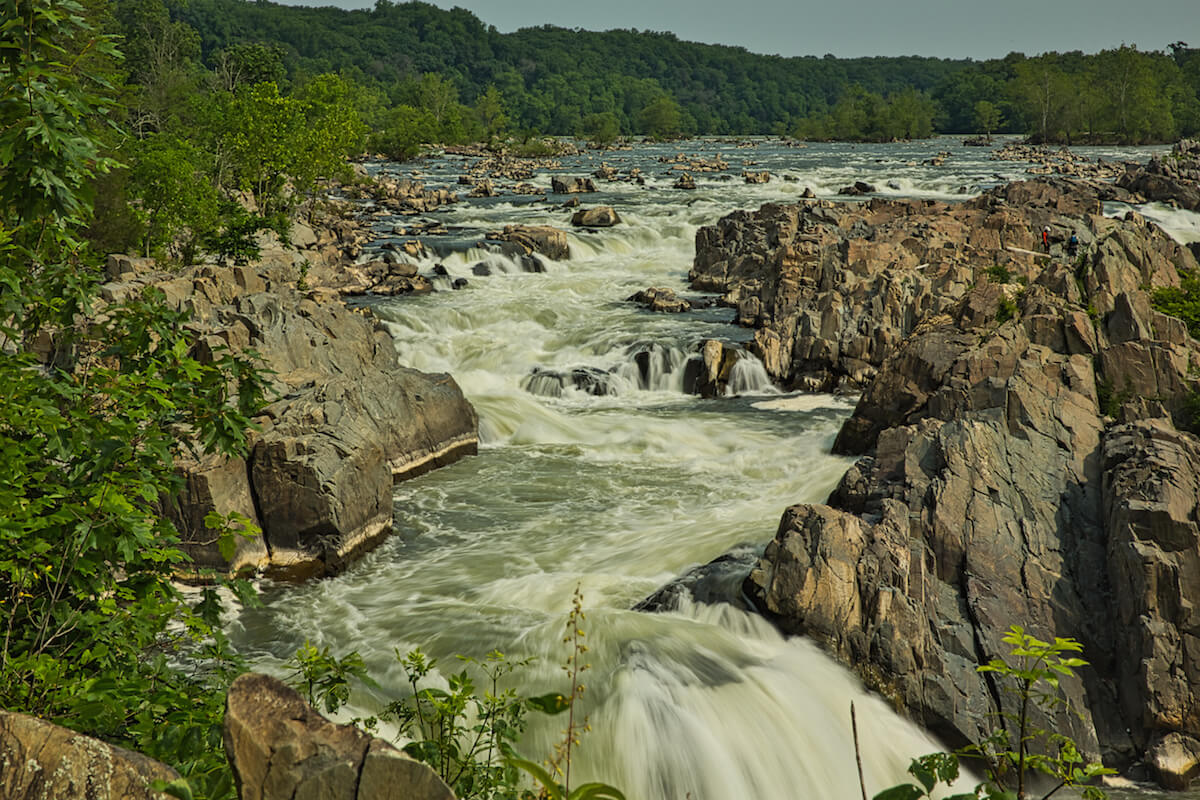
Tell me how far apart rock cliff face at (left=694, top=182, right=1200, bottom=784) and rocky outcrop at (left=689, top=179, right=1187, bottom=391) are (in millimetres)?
3129

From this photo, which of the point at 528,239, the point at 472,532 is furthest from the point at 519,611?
the point at 528,239

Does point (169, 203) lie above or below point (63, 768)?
above

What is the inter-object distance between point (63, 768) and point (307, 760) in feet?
3.18

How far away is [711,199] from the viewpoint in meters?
58.7

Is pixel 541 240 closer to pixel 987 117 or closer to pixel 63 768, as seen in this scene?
pixel 63 768

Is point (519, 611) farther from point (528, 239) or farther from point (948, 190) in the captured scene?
point (948, 190)

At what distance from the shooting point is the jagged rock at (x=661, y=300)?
1324 inches

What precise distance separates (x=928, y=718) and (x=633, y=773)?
11.7 ft

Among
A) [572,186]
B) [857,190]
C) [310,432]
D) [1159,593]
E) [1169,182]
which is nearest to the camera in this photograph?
[1159,593]

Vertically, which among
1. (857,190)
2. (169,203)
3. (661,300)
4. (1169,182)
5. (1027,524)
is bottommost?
(1027,524)

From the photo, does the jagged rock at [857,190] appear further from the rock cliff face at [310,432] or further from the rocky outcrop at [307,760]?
the rocky outcrop at [307,760]

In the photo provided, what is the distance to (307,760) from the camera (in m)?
3.04

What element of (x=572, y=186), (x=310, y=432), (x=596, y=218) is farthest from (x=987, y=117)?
(x=310, y=432)

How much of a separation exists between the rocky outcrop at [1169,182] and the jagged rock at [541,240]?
37615 mm
